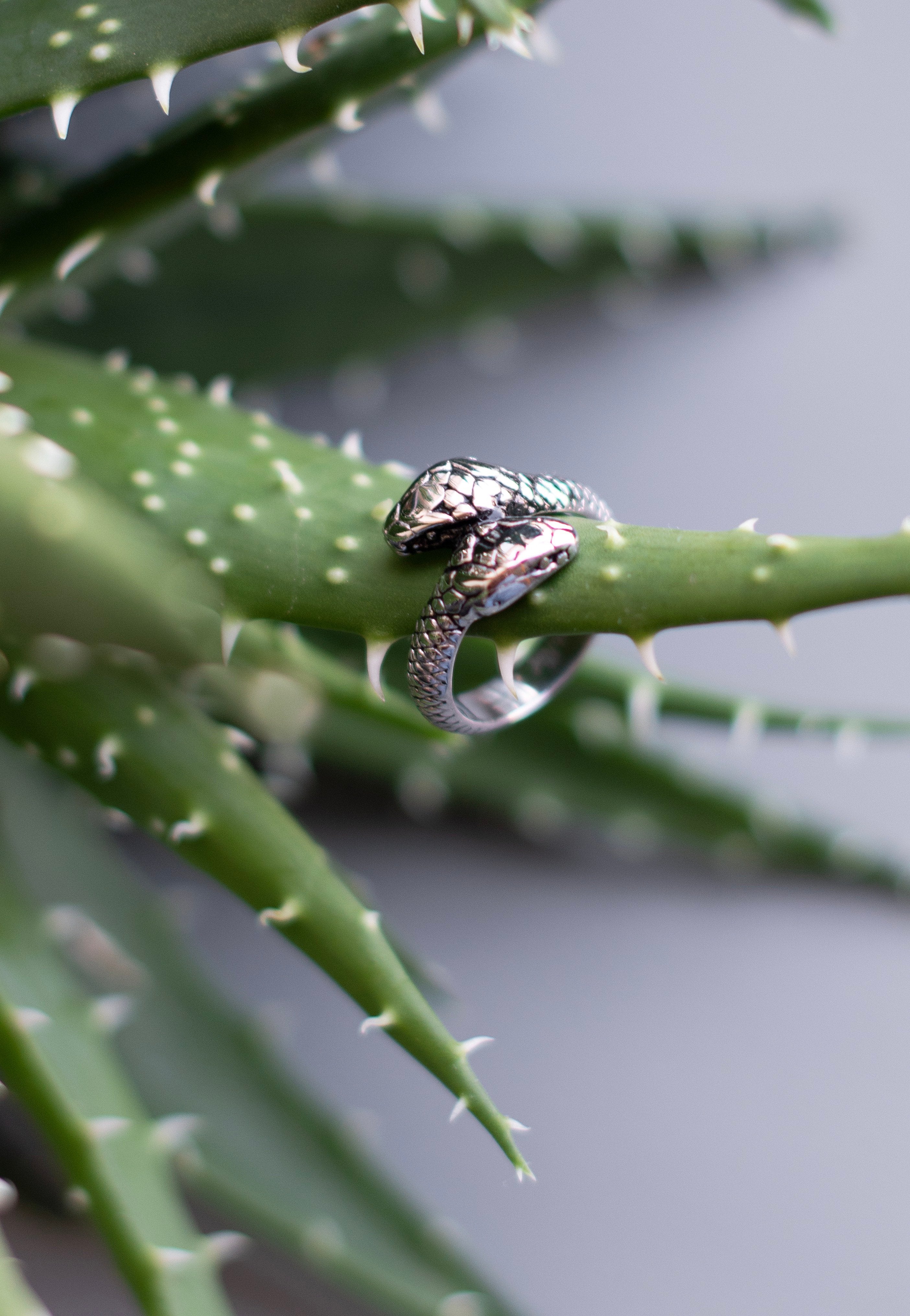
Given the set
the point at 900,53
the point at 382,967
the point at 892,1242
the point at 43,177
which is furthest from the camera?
the point at 900,53

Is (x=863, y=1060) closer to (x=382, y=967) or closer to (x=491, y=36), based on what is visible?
(x=382, y=967)

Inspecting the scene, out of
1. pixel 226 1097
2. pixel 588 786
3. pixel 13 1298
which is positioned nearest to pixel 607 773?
pixel 588 786

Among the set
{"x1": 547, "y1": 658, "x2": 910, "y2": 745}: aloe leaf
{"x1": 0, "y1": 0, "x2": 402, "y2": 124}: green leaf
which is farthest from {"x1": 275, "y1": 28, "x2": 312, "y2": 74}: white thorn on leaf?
{"x1": 547, "y1": 658, "x2": 910, "y2": 745}: aloe leaf

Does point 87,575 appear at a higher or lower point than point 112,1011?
higher

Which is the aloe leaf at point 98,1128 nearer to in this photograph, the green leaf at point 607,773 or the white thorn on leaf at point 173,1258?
the white thorn on leaf at point 173,1258

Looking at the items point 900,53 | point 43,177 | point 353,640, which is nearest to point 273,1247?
point 353,640

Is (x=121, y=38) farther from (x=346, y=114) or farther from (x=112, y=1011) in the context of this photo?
(x=112, y=1011)

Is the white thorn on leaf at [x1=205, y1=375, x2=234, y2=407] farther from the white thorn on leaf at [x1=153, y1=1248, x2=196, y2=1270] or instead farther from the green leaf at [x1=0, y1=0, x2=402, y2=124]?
the white thorn on leaf at [x1=153, y1=1248, x2=196, y2=1270]
